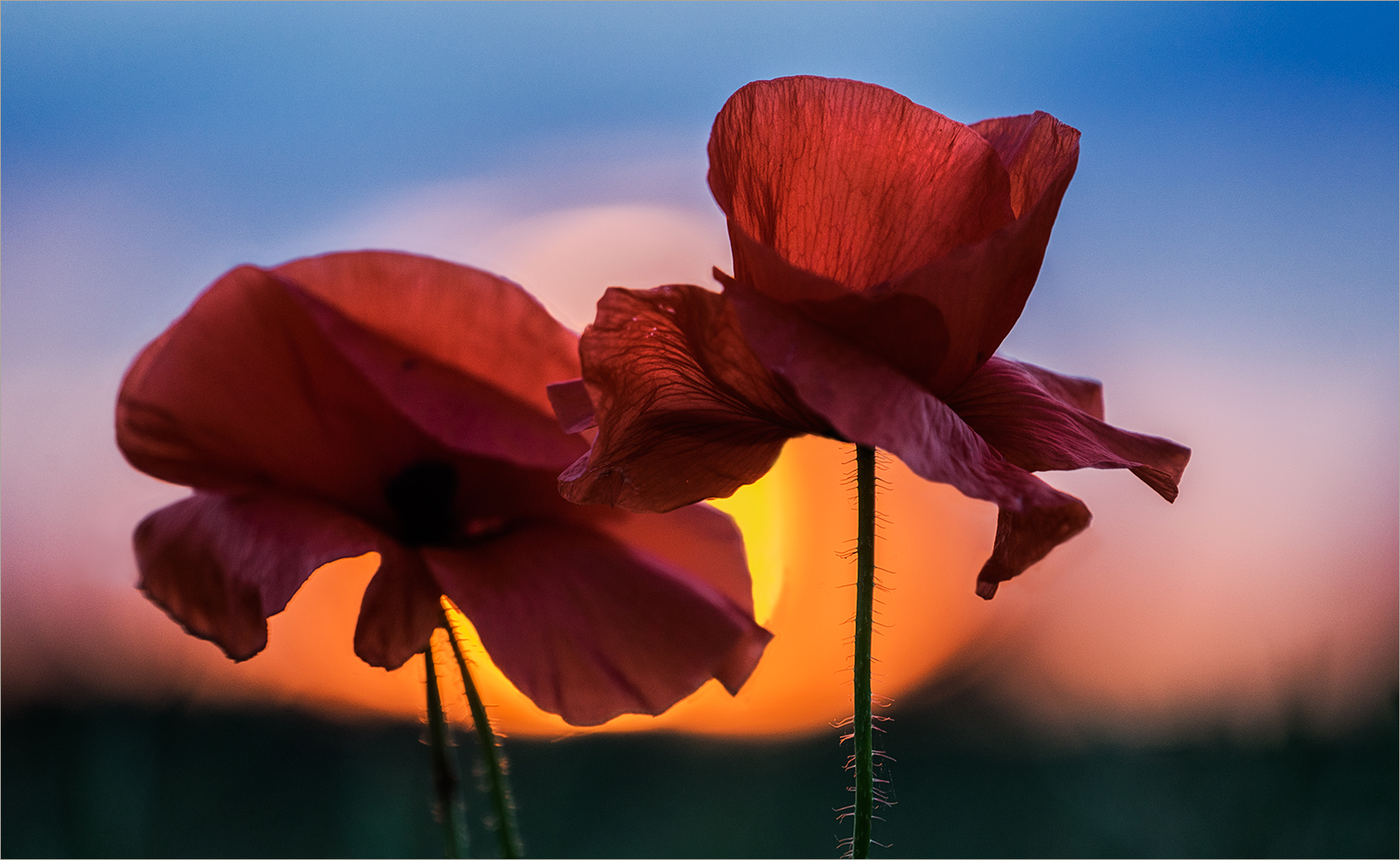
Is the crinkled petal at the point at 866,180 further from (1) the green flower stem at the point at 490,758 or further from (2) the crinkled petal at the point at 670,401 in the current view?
(1) the green flower stem at the point at 490,758

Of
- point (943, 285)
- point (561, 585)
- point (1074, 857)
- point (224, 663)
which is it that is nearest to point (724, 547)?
point (561, 585)

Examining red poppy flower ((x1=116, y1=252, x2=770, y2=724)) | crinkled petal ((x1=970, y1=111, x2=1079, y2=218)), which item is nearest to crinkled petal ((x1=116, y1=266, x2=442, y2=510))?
red poppy flower ((x1=116, y1=252, x2=770, y2=724))

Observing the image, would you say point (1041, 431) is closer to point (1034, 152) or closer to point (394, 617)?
point (1034, 152)

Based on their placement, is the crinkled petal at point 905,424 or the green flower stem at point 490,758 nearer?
the crinkled petal at point 905,424

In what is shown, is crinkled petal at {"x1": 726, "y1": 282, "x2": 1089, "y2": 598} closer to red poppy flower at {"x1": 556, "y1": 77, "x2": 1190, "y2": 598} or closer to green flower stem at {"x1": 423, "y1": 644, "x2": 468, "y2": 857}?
red poppy flower at {"x1": 556, "y1": 77, "x2": 1190, "y2": 598}

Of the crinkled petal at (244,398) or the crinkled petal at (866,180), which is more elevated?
the crinkled petal at (866,180)

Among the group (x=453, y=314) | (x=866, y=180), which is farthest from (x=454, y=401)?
(x=866, y=180)

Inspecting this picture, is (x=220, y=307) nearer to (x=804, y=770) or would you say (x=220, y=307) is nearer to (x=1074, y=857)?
(x=804, y=770)

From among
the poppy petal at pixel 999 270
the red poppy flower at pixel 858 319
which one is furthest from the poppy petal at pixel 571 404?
the poppy petal at pixel 999 270
